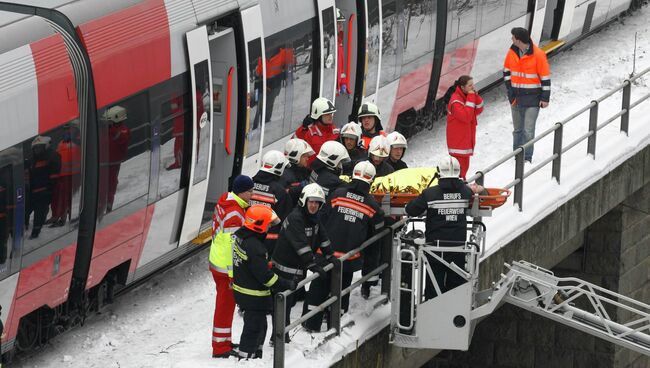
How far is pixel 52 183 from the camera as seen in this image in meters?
12.6

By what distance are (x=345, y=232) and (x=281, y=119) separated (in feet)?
11.9

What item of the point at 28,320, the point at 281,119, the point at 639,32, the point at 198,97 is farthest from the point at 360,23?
the point at 639,32

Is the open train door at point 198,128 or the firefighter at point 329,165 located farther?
the open train door at point 198,128

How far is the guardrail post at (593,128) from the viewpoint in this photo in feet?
56.5

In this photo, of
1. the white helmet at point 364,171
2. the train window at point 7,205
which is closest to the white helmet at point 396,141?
the white helmet at point 364,171

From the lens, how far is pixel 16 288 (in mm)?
12398

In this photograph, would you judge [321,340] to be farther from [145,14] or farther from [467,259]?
[145,14]

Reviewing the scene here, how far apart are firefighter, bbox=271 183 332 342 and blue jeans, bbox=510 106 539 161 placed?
5.61 meters

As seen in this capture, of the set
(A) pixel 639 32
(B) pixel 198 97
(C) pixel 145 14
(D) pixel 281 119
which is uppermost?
(C) pixel 145 14

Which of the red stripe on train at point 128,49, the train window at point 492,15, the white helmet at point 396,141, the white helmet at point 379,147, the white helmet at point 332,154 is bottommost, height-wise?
the train window at point 492,15

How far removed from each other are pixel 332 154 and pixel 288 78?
3.17 m

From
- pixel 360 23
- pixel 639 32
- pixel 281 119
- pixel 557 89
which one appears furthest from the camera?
pixel 639 32

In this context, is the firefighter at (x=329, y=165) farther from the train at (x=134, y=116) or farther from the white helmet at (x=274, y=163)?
the train at (x=134, y=116)

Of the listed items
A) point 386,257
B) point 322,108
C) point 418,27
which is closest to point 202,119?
point 322,108
